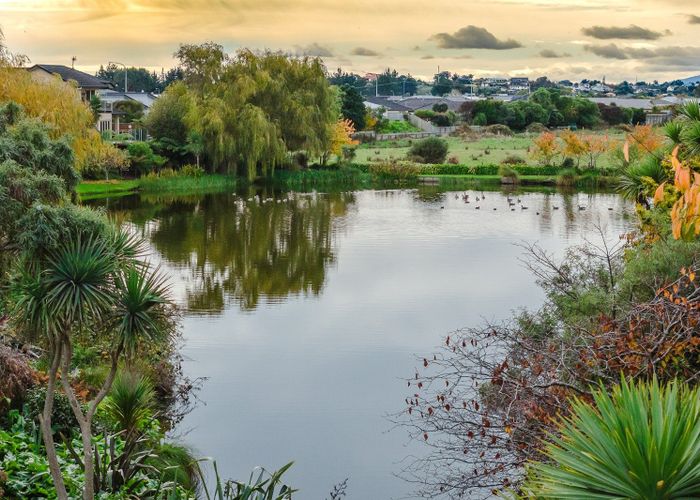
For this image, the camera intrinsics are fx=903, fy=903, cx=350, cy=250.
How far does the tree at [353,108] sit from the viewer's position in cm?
9006

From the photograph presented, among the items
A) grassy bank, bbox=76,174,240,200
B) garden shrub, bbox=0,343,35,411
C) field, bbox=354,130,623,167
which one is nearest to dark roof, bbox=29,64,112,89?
field, bbox=354,130,623,167

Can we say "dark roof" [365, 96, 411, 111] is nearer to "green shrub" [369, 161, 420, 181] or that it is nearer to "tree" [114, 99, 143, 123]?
"tree" [114, 99, 143, 123]

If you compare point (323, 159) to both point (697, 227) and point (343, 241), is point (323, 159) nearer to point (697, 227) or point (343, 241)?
point (343, 241)

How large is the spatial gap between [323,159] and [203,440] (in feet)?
153

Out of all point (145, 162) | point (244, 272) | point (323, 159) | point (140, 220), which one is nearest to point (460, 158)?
point (323, 159)

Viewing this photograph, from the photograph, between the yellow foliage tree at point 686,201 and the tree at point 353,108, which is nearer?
the yellow foliage tree at point 686,201

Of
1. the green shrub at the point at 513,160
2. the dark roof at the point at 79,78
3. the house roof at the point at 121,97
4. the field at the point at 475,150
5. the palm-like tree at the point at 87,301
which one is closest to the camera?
the palm-like tree at the point at 87,301

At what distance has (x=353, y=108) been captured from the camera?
91.2 meters

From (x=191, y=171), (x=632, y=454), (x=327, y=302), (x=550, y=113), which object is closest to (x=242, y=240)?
(x=327, y=302)

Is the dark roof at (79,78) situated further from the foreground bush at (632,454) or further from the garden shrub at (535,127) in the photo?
the foreground bush at (632,454)

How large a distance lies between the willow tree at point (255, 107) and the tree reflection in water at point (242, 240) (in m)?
4.36

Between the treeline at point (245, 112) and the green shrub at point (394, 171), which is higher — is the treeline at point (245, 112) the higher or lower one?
the higher one

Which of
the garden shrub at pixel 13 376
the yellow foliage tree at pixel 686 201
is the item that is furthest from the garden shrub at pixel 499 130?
the yellow foliage tree at pixel 686 201

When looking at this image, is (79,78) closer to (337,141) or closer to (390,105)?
(337,141)
